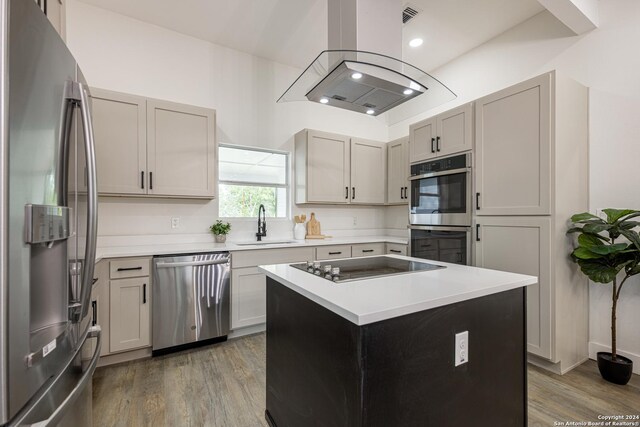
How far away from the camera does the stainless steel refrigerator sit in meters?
0.67

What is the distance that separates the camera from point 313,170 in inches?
145

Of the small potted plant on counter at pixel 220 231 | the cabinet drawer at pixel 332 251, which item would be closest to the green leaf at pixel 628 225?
the cabinet drawer at pixel 332 251

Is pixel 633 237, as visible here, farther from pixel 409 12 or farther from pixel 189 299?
pixel 189 299

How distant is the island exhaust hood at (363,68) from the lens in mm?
1656

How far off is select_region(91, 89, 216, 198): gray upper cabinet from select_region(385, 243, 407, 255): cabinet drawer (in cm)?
222

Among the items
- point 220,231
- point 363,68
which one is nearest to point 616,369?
point 363,68

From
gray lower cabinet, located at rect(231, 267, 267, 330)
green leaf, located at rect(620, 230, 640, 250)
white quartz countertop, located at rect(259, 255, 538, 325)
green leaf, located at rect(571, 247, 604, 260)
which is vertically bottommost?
gray lower cabinet, located at rect(231, 267, 267, 330)

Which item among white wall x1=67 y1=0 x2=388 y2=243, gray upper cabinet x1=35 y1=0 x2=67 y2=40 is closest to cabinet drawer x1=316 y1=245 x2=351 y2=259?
white wall x1=67 y1=0 x2=388 y2=243

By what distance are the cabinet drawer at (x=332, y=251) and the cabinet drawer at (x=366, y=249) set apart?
8 centimetres

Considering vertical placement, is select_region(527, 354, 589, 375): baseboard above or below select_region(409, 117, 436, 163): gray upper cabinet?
below

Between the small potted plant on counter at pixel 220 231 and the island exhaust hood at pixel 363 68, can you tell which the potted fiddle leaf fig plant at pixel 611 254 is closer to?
the island exhaust hood at pixel 363 68

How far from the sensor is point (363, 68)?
5.45 feet

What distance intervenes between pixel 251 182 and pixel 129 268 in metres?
1.68

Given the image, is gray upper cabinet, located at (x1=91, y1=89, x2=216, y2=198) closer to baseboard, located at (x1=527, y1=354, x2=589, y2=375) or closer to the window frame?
the window frame
